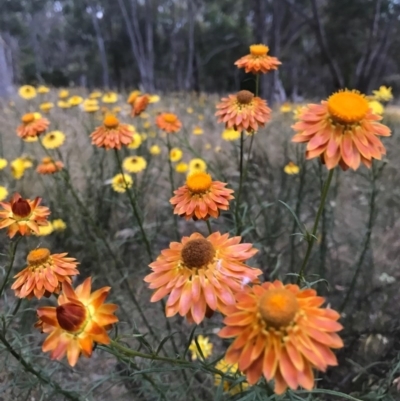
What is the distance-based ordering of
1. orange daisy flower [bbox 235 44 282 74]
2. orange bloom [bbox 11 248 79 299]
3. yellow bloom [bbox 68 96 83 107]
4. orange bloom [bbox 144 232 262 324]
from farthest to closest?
yellow bloom [bbox 68 96 83 107] → orange daisy flower [bbox 235 44 282 74] → orange bloom [bbox 11 248 79 299] → orange bloom [bbox 144 232 262 324]

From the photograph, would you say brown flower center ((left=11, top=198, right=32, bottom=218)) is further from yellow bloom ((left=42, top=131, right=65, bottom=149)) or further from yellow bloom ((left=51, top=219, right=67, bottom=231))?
yellow bloom ((left=42, top=131, right=65, bottom=149))

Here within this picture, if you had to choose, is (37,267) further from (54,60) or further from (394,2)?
(54,60)

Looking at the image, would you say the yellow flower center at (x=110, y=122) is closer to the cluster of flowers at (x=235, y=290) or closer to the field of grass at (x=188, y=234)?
the field of grass at (x=188, y=234)

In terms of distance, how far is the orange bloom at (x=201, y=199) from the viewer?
3.79 ft

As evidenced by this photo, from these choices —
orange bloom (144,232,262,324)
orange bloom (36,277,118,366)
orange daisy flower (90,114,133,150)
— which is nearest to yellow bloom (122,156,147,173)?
orange daisy flower (90,114,133,150)

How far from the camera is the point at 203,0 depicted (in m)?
16.6

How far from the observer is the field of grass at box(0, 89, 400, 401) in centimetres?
175

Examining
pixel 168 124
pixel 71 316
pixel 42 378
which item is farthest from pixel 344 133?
pixel 168 124

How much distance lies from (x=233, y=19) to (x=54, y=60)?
9.94 meters

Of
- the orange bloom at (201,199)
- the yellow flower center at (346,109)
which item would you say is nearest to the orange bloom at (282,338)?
the yellow flower center at (346,109)

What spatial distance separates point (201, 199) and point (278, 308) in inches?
21.0

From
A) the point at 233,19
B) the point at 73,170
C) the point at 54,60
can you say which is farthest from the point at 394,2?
the point at 54,60

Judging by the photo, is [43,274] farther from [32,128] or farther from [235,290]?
[32,128]

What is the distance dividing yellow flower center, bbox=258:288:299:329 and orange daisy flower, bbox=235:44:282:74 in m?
1.05
